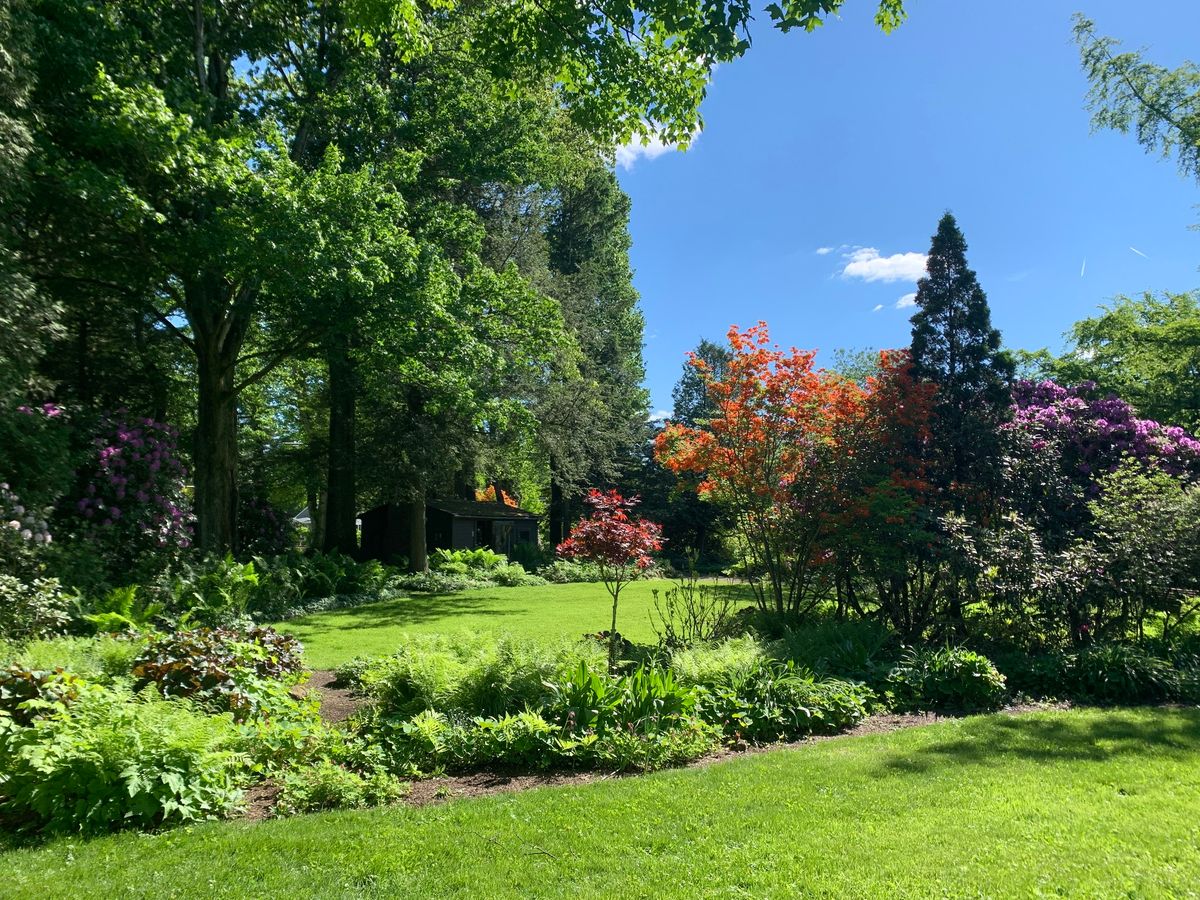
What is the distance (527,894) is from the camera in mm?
3238

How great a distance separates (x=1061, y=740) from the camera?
5.82m

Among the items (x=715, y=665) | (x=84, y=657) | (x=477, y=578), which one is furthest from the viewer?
(x=477, y=578)

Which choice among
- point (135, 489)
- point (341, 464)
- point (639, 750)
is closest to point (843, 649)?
point (639, 750)

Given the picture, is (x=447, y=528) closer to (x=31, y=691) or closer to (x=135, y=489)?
(x=135, y=489)

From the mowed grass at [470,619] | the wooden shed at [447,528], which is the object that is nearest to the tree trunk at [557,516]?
the wooden shed at [447,528]

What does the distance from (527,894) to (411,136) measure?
56.8 feet

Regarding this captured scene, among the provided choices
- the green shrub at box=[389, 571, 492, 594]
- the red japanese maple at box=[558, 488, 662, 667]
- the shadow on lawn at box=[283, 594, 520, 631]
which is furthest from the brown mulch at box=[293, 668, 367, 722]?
the green shrub at box=[389, 571, 492, 594]

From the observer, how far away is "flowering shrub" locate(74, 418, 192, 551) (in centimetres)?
1234

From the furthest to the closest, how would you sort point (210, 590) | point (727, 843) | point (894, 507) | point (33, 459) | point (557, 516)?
point (557, 516), point (210, 590), point (33, 459), point (894, 507), point (727, 843)

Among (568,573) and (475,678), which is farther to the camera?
(568,573)

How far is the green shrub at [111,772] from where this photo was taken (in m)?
3.89

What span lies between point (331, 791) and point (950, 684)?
6164 mm

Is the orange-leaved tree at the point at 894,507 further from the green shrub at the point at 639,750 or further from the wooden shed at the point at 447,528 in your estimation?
the wooden shed at the point at 447,528

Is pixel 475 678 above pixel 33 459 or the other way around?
the other way around
